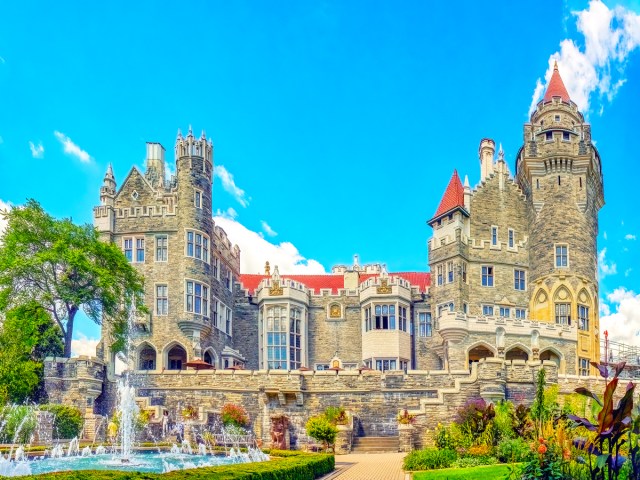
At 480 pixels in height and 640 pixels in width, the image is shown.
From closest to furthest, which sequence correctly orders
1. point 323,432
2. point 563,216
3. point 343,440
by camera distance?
point 323,432
point 343,440
point 563,216

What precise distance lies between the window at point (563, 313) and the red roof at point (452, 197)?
8557 millimetres

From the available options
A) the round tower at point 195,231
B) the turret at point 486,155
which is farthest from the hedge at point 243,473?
the turret at point 486,155

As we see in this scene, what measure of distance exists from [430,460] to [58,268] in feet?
78.5

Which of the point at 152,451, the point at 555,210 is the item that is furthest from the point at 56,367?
the point at 555,210

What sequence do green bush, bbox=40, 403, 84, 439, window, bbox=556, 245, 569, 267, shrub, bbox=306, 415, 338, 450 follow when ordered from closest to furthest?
1. shrub, bbox=306, 415, 338, 450
2. green bush, bbox=40, 403, 84, 439
3. window, bbox=556, 245, 569, 267

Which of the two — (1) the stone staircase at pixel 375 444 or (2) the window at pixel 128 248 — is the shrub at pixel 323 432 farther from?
(2) the window at pixel 128 248

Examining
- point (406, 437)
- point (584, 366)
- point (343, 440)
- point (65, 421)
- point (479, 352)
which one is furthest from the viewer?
point (584, 366)

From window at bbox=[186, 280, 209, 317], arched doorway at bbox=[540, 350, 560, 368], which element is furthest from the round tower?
arched doorway at bbox=[540, 350, 560, 368]

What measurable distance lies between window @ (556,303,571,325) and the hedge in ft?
87.9

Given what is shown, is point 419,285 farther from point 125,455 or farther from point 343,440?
point 125,455

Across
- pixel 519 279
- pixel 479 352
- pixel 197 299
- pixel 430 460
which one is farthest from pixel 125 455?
pixel 519 279

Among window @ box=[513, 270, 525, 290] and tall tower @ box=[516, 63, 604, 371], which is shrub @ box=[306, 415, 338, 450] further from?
window @ box=[513, 270, 525, 290]

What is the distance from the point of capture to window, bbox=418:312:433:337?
5022 centimetres

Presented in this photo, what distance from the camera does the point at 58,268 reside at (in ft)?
132
